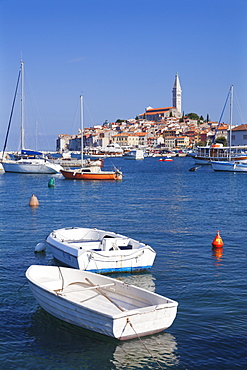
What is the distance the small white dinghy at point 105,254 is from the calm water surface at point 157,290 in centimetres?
42

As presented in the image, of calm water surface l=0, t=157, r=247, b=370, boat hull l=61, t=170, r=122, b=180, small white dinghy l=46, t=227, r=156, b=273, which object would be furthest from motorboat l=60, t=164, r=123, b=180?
small white dinghy l=46, t=227, r=156, b=273

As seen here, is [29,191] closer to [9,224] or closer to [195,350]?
[9,224]

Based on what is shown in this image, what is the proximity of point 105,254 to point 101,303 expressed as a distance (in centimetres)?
331

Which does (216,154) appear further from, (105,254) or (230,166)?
(105,254)

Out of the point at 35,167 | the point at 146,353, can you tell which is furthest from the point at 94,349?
the point at 35,167

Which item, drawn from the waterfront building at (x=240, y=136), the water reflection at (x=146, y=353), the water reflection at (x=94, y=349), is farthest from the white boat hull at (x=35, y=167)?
the waterfront building at (x=240, y=136)

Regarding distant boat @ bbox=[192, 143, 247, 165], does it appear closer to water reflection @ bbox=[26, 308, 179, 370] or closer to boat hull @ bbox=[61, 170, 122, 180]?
boat hull @ bbox=[61, 170, 122, 180]

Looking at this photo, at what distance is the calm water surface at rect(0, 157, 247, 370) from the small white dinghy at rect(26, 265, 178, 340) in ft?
1.31

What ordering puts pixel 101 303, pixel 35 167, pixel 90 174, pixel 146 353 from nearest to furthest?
pixel 146 353 → pixel 101 303 → pixel 90 174 → pixel 35 167

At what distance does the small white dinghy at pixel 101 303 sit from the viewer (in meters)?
8.61

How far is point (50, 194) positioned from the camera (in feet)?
121

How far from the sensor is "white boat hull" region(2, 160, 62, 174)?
189 ft

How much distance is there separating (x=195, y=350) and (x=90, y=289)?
2.85 metres

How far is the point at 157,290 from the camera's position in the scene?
40.3 ft
